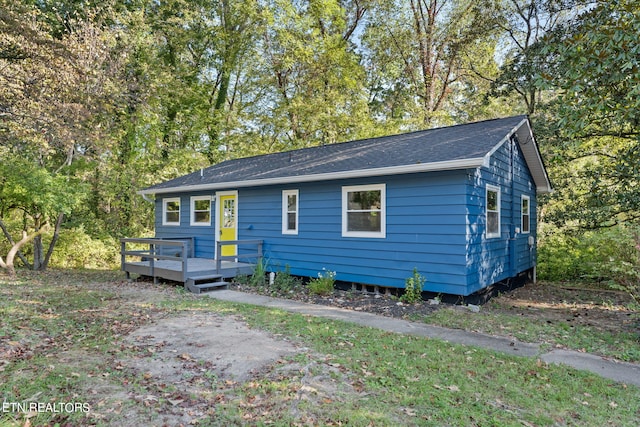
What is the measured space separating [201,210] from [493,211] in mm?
8440

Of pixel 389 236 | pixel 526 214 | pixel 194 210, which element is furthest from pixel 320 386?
pixel 194 210

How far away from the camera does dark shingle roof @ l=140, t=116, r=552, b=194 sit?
7.16m

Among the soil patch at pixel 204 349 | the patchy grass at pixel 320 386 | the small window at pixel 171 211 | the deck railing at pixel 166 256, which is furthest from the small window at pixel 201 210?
the patchy grass at pixel 320 386

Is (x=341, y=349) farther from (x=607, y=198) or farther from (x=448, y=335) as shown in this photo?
(x=607, y=198)

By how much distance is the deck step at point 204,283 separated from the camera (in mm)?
8523

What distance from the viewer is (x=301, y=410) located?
309cm

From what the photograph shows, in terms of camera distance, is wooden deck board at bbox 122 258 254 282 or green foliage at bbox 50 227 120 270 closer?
wooden deck board at bbox 122 258 254 282

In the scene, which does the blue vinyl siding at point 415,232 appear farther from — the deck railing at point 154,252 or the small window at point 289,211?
the deck railing at point 154,252

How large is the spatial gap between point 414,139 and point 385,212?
252 cm

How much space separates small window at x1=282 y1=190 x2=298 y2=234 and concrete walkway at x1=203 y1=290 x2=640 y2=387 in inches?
94.0

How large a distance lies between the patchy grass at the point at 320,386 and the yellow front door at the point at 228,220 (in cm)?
590

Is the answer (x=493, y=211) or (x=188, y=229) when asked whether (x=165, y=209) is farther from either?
(x=493, y=211)

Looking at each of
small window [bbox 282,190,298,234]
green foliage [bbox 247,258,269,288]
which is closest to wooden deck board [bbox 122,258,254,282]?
green foliage [bbox 247,258,269,288]

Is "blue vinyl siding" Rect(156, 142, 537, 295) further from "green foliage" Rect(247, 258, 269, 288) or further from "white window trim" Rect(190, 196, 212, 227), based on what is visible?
"white window trim" Rect(190, 196, 212, 227)
